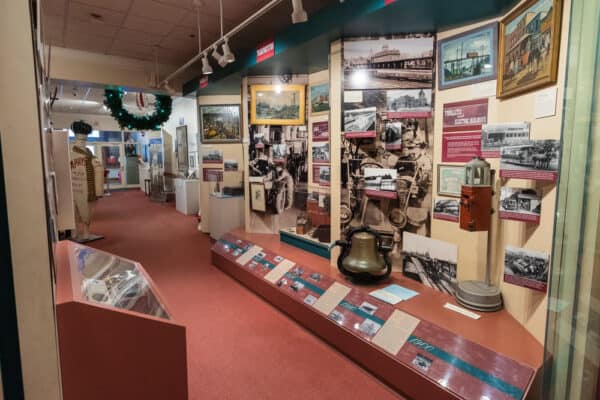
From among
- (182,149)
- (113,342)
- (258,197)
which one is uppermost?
(182,149)

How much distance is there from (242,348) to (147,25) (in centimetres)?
464

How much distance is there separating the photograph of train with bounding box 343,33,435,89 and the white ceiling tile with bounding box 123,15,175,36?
3110 mm

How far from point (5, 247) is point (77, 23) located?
5483 millimetres

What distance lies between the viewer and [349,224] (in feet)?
11.0

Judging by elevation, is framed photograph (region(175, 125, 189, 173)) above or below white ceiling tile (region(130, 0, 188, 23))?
below

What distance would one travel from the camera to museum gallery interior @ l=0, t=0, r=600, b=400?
47.3 inches

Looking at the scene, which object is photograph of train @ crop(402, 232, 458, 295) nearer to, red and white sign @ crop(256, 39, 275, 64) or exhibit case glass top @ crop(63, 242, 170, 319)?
exhibit case glass top @ crop(63, 242, 170, 319)

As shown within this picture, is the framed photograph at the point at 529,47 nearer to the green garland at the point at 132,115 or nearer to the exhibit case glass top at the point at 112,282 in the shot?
the exhibit case glass top at the point at 112,282

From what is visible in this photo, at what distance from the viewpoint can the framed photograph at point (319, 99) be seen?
4055 mm

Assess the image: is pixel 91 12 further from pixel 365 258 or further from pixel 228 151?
pixel 365 258

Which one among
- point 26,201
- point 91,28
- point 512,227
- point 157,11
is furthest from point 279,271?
point 91,28

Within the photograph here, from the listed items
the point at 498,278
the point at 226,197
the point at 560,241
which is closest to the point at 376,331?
the point at 498,278

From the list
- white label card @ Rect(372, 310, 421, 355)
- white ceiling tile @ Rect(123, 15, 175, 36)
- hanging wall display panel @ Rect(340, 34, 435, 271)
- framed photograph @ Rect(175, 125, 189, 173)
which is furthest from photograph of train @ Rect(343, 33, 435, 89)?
framed photograph @ Rect(175, 125, 189, 173)

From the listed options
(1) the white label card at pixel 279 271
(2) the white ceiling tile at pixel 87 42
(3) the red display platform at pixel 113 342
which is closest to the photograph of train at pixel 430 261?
(1) the white label card at pixel 279 271
